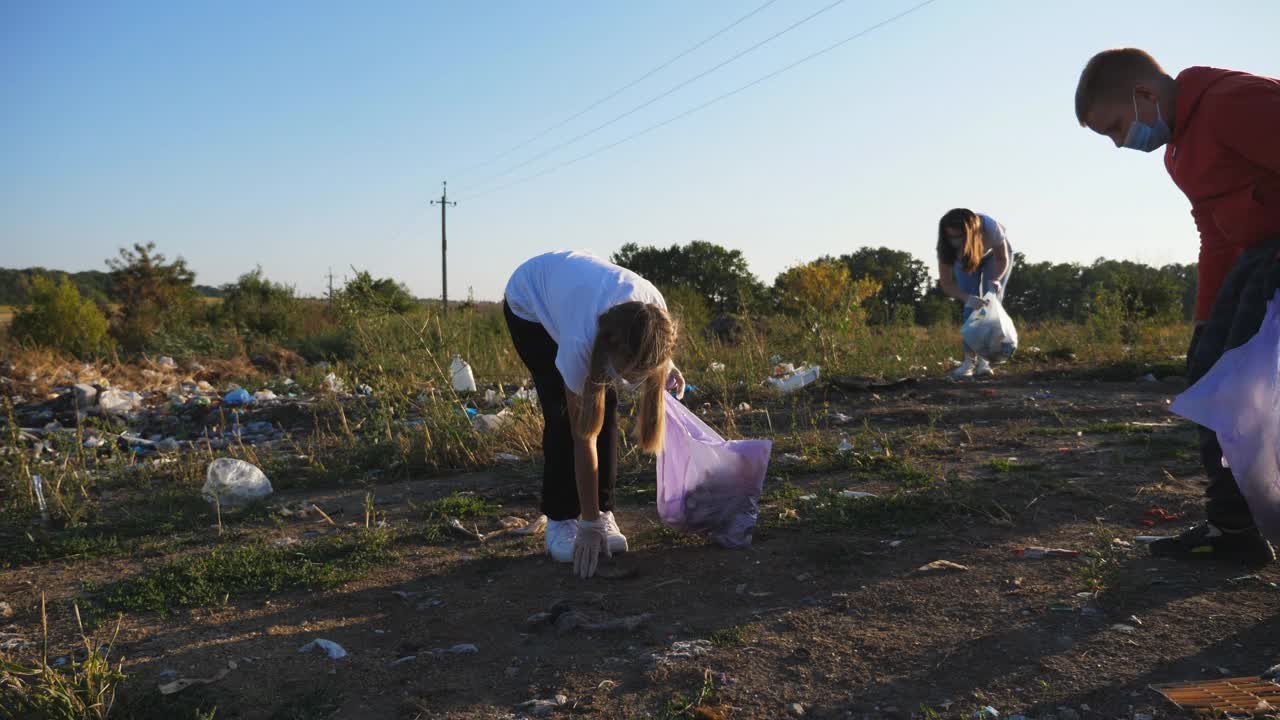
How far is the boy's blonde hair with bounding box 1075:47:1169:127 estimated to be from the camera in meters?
2.33

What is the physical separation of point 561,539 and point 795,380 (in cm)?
359

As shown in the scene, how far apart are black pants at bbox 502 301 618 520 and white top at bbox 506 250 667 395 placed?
0.07 meters

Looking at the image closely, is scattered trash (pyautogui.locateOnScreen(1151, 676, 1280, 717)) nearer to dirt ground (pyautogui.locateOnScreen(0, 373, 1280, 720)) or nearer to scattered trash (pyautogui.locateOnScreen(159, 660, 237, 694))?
dirt ground (pyautogui.locateOnScreen(0, 373, 1280, 720))

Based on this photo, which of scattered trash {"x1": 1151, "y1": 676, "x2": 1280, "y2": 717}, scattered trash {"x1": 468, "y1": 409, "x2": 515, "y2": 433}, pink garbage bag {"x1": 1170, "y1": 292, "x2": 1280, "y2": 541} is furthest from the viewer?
scattered trash {"x1": 468, "y1": 409, "x2": 515, "y2": 433}

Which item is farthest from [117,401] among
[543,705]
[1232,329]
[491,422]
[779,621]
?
[1232,329]

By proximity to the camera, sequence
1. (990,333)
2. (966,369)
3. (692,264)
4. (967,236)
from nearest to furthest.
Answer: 1. (990,333)
2. (967,236)
3. (966,369)
4. (692,264)

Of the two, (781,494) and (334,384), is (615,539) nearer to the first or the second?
(781,494)

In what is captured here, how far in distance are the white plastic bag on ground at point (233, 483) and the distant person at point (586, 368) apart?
1838 millimetres

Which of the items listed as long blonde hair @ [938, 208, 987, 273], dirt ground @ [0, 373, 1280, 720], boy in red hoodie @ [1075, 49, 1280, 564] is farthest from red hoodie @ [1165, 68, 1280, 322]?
long blonde hair @ [938, 208, 987, 273]

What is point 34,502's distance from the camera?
3719 millimetres

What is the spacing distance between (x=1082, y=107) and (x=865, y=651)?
68.8 inches

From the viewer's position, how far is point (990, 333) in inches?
208

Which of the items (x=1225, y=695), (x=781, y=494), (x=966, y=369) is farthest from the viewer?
(x=966, y=369)

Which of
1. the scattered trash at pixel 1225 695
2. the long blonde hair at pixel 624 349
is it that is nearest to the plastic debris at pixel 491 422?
the long blonde hair at pixel 624 349
